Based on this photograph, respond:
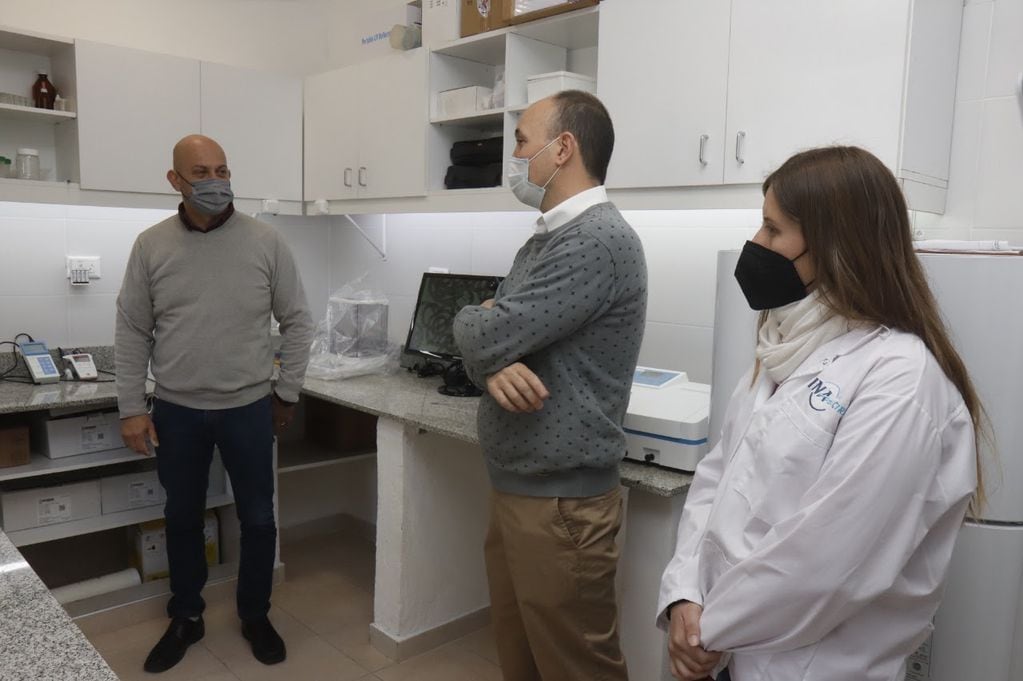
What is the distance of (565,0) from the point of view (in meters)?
2.42

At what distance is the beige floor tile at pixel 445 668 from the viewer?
2.49 m

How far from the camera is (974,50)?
198cm

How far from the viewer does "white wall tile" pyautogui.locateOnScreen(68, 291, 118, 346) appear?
317cm

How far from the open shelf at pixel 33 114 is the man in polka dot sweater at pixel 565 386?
2.01 meters

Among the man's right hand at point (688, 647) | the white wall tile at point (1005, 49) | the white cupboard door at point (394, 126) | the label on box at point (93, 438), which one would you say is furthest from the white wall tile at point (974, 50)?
the label on box at point (93, 438)

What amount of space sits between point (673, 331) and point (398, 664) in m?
1.43

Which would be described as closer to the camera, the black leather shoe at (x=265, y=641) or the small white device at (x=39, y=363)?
the black leather shoe at (x=265, y=641)

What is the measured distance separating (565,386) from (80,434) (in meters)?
1.94

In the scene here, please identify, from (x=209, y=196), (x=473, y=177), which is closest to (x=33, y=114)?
(x=209, y=196)

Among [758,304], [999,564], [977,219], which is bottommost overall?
[999,564]

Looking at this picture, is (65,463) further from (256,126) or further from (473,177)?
(473,177)

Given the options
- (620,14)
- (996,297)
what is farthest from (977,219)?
(620,14)

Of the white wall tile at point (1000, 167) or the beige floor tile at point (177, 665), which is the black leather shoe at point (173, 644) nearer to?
the beige floor tile at point (177, 665)

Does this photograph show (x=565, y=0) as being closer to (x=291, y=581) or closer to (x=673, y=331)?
(x=673, y=331)
